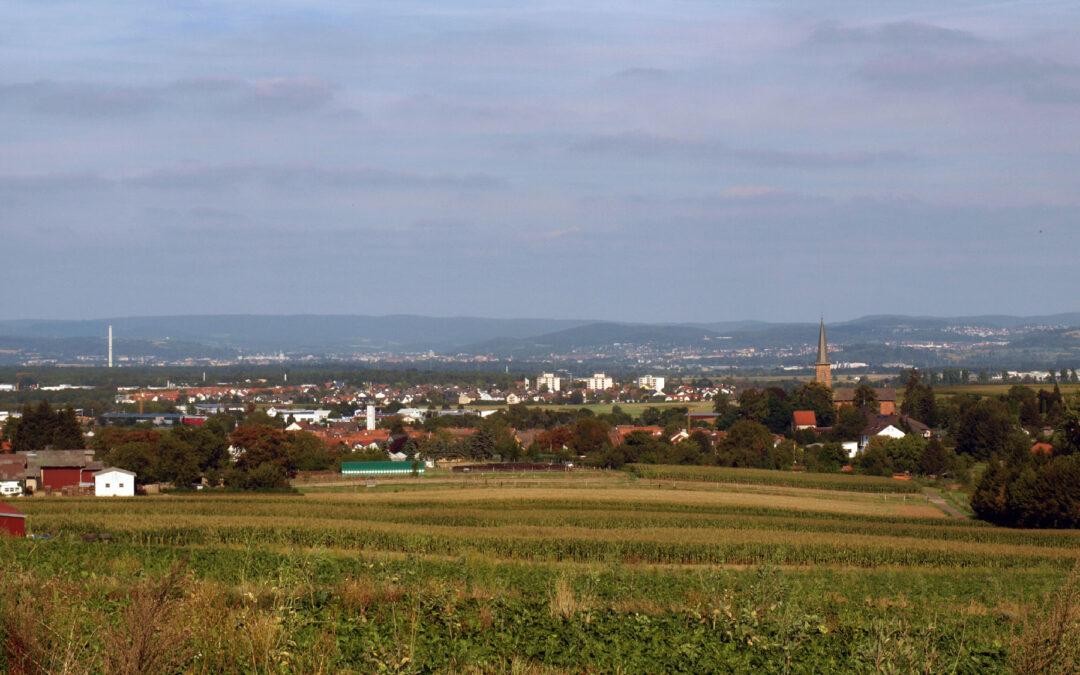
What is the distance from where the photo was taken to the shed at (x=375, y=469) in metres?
51.9

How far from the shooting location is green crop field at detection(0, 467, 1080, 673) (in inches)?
290

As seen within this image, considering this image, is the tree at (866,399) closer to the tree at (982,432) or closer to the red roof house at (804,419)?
the red roof house at (804,419)

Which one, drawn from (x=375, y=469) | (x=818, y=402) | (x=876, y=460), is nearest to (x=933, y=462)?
(x=876, y=460)

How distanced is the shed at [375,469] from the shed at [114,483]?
1293cm

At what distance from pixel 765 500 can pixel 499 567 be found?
26988mm

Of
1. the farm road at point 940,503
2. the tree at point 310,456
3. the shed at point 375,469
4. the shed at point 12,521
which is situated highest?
the shed at point 12,521

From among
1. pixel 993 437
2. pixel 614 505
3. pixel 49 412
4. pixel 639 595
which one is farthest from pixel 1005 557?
pixel 49 412

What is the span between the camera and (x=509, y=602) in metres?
11.0

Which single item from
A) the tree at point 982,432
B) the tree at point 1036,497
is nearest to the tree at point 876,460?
the tree at point 982,432

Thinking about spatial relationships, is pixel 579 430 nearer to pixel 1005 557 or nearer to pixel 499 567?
pixel 1005 557

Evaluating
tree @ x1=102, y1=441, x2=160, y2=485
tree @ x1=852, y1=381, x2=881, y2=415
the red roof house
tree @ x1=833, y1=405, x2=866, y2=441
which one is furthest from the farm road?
tree @ x1=852, y1=381, x2=881, y2=415

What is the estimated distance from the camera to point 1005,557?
86.7ft

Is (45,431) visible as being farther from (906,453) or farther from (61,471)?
(906,453)

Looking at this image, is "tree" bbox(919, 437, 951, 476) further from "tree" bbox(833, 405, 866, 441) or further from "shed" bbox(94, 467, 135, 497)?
"shed" bbox(94, 467, 135, 497)
